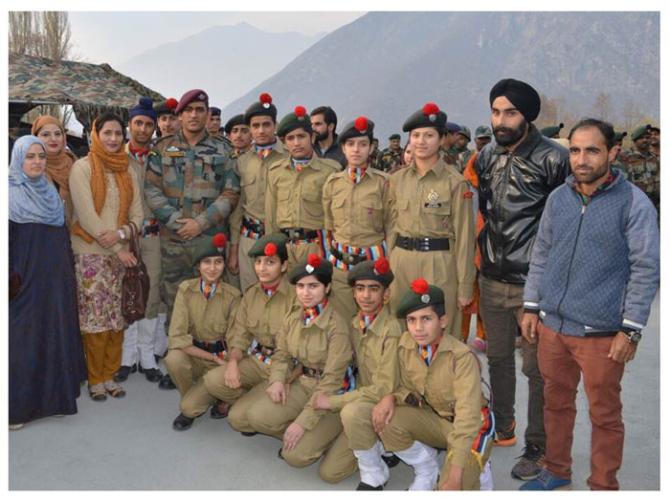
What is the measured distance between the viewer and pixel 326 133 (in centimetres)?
679

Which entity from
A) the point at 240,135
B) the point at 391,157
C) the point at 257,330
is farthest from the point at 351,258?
the point at 391,157

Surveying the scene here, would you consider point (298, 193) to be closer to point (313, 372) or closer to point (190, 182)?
point (190, 182)

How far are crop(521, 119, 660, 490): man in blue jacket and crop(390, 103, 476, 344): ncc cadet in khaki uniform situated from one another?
0.80 meters

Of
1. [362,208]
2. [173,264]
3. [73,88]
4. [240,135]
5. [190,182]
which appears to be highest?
[73,88]

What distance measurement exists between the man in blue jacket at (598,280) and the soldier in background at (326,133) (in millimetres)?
3660

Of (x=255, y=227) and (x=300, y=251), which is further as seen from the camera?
(x=255, y=227)

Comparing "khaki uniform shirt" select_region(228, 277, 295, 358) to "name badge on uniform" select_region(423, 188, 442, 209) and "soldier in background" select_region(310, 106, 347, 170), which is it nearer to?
"name badge on uniform" select_region(423, 188, 442, 209)

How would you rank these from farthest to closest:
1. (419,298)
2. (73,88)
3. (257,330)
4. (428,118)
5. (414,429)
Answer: (73,88), (257,330), (428,118), (414,429), (419,298)

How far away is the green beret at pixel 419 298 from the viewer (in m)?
3.52

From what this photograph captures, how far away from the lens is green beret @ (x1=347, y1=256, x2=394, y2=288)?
3.88 m

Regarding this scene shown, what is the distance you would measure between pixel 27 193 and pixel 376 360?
2.71 metres
